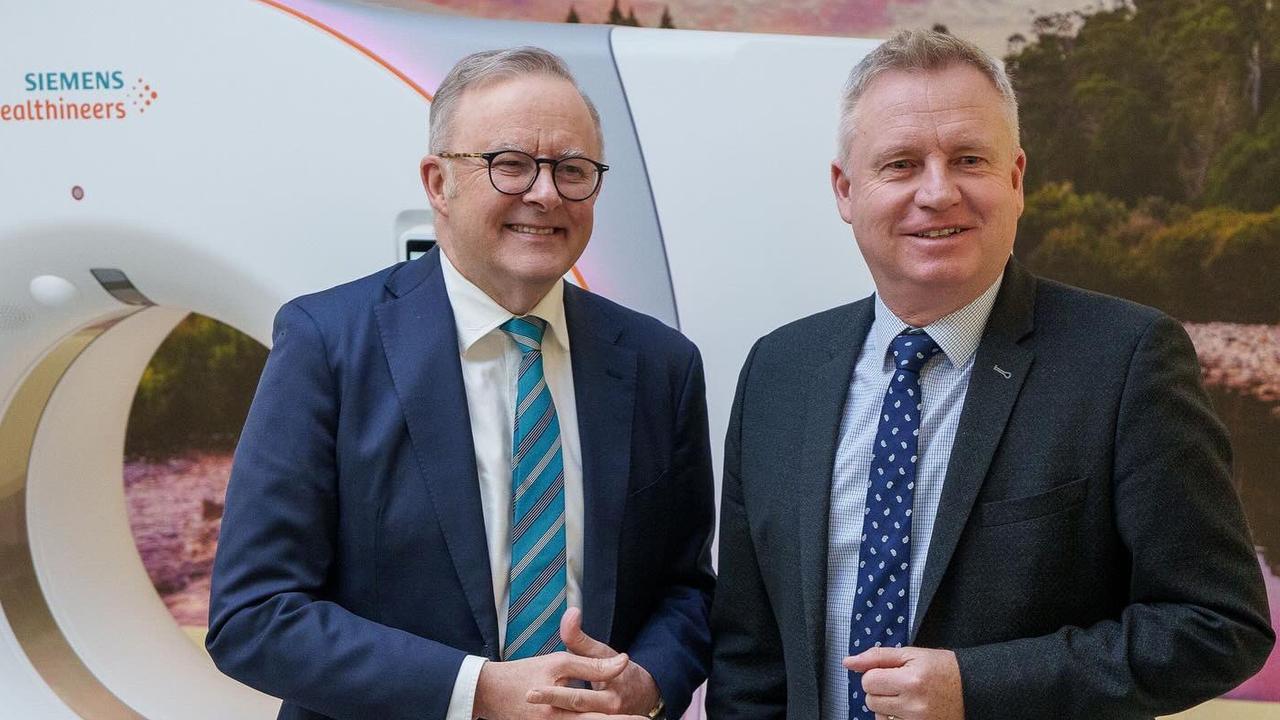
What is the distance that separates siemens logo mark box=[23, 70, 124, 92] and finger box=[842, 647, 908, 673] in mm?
1422

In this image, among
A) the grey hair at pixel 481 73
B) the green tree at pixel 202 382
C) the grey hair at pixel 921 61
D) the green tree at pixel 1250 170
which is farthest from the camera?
the green tree at pixel 202 382

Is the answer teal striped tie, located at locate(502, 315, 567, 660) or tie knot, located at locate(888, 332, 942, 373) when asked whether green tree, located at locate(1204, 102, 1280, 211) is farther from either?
teal striped tie, located at locate(502, 315, 567, 660)

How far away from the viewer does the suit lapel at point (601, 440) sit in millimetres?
1381

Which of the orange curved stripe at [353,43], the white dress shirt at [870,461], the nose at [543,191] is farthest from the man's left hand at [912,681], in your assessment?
the orange curved stripe at [353,43]

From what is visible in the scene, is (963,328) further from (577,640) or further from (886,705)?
(577,640)

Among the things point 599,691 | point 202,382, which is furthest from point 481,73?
point 202,382

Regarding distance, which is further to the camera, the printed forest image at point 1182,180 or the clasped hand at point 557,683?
the printed forest image at point 1182,180

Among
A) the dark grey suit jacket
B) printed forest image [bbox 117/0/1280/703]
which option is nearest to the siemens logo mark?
the dark grey suit jacket

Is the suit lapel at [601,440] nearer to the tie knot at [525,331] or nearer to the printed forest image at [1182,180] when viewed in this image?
the tie knot at [525,331]

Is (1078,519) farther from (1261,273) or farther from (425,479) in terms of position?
(1261,273)

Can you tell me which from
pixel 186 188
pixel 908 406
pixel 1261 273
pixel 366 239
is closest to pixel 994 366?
pixel 908 406

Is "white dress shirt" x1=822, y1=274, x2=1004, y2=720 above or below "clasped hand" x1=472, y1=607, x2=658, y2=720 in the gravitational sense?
above

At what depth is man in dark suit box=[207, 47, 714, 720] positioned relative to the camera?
1274mm

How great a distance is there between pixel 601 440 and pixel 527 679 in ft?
0.98
